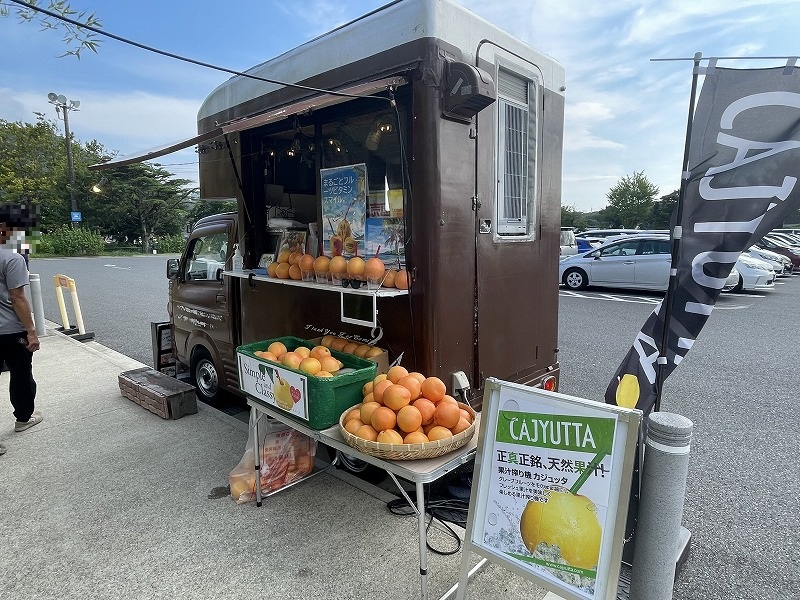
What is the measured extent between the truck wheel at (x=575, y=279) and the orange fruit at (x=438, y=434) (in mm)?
12656

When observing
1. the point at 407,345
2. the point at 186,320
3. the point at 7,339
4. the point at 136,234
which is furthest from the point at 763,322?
the point at 136,234

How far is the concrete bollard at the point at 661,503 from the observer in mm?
1888

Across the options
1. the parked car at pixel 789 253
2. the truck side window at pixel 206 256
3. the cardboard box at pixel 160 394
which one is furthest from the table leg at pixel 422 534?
the parked car at pixel 789 253

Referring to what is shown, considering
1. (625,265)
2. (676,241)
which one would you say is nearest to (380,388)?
(676,241)

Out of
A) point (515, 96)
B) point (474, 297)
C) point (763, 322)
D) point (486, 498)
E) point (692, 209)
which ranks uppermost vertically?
point (515, 96)

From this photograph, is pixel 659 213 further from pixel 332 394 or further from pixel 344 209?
pixel 332 394

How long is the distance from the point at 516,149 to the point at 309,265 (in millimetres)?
1640

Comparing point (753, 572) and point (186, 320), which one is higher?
point (186, 320)

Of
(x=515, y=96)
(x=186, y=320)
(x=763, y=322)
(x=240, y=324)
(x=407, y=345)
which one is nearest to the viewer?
(x=407, y=345)

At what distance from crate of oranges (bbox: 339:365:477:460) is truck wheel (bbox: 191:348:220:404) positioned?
296cm

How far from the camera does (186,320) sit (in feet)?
17.1

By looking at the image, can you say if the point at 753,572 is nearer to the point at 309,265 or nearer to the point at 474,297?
the point at 474,297

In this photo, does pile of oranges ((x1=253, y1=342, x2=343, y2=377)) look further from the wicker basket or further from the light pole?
the light pole

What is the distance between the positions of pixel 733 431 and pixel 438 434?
359 cm
